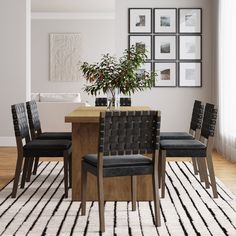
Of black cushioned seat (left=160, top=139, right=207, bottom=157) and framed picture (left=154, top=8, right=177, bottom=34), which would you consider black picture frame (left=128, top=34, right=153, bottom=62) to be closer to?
framed picture (left=154, top=8, right=177, bottom=34)

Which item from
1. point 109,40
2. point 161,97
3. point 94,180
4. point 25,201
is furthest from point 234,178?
point 109,40

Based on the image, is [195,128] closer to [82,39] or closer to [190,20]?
[190,20]

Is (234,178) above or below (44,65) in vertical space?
below

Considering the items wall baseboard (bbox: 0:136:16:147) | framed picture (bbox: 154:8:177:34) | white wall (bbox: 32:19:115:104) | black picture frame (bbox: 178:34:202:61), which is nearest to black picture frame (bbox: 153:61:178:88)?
black picture frame (bbox: 178:34:202:61)

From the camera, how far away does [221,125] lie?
7957mm

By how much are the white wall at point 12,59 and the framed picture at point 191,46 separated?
2.36 metres

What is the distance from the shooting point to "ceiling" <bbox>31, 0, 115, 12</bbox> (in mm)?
12953

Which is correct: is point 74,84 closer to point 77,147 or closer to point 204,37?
point 204,37

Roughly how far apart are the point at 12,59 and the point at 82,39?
606cm

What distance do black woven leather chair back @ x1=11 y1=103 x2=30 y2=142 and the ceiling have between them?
→ 26.2 feet

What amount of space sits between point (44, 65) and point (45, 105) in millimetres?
6097

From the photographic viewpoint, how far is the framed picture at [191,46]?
873 centimetres

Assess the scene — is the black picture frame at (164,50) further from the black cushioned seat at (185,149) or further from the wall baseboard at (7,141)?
the black cushioned seat at (185,149)

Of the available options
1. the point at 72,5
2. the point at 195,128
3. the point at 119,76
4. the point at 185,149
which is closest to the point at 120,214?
the point at 185,149
